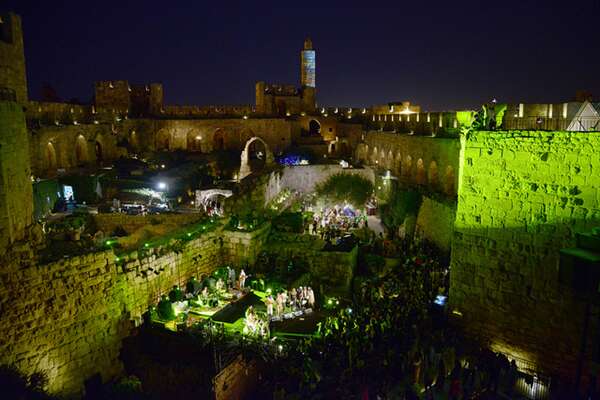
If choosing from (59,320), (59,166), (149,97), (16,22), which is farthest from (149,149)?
(59,320)

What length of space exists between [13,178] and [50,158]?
1300 centimetres

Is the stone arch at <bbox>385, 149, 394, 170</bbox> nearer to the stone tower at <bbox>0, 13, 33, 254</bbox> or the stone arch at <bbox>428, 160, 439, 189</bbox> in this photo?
the stone arch at <bbox>428, 160, 439, 189</bbox>

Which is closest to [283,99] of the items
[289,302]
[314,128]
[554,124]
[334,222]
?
[314,128]

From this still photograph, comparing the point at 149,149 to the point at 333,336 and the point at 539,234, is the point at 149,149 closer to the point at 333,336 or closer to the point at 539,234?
the point at 333,336

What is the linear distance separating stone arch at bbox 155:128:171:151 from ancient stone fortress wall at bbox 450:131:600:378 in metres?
24.7

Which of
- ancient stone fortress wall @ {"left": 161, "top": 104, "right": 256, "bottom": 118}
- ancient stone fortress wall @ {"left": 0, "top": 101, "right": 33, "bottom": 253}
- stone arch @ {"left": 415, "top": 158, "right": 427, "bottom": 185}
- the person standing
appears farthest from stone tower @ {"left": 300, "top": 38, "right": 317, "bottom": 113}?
ancient stone fortress wall @ {"left": 0, "top": 101, "right": 33, "bottom": 253}

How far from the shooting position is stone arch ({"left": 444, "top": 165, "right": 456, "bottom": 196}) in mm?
16366

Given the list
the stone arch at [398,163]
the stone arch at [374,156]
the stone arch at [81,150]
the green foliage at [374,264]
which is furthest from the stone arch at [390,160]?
the stone arch at [81,150]

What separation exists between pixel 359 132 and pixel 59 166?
1692 centimetres

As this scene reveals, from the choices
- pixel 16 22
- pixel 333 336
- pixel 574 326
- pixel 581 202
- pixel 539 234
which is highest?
pixel 16 22

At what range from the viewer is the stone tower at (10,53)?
8.30 metres

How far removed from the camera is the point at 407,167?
20547 millimetres

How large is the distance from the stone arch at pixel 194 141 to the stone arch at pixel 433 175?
1637 centimetres

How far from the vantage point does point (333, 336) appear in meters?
8.43
